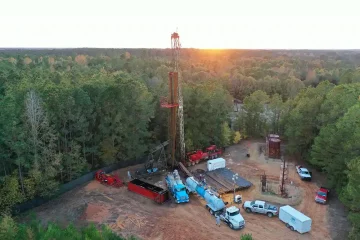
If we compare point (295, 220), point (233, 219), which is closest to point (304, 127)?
point (295, 220)

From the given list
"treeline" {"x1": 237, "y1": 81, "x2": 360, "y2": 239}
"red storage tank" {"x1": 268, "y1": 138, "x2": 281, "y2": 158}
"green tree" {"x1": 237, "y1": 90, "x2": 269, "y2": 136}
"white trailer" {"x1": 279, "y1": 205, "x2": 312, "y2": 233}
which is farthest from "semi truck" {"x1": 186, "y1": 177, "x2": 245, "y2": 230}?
"green tree" {"x1": 237, "y1": 90, "x2": 269, "y2": 136}

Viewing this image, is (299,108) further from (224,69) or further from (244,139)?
(224,69)

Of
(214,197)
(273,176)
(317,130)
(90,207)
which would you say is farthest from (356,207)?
(90,207)

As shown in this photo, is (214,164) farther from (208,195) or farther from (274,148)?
(274,148)

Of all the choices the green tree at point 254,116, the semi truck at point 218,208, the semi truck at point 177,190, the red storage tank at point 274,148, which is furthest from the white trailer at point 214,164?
the green tree at point 254,116

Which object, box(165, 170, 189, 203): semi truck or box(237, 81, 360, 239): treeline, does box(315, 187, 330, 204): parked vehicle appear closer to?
box(237, 81, 360, 239): treeline
